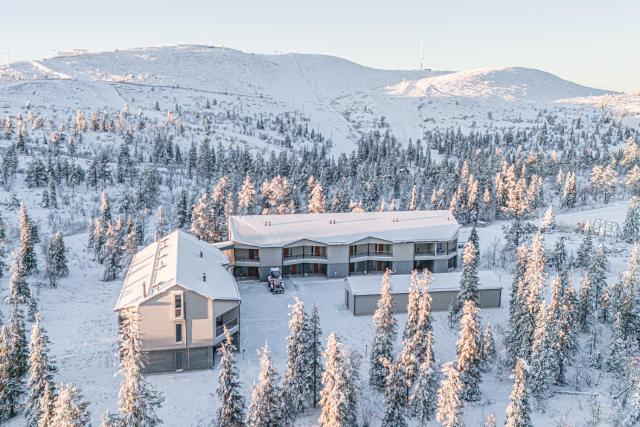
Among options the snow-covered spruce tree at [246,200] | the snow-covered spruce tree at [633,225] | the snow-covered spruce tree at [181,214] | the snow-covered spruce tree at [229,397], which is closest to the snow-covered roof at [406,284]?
the snow-covered spruce tree at [229,397]

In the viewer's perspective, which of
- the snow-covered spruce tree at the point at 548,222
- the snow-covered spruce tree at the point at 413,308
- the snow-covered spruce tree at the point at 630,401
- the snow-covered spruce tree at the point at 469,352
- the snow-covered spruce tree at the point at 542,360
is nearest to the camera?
the snow-covered spruce tree at the point at 630,401

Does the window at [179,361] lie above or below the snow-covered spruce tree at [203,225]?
below

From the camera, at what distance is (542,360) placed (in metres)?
33.2

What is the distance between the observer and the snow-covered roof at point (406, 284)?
152ft

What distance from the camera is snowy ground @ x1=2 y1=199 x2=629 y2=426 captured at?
1246 inches

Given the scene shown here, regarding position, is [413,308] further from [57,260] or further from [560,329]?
[57,260]

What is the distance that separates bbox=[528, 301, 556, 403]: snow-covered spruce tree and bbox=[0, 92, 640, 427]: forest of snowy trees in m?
0.12

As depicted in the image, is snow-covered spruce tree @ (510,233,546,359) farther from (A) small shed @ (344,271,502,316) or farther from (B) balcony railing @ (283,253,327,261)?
(B) balcony railing @ (283,253,327,261)

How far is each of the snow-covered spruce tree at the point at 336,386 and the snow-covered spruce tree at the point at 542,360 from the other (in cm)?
1428

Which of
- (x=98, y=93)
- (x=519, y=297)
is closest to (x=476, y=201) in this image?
(x=519, y=297)

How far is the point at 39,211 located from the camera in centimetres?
7312

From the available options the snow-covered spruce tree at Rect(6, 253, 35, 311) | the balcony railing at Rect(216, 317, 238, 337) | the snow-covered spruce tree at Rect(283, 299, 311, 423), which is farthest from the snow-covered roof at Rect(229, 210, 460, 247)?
the snow-covered spruce tree at Rect(283, 299, 311, 423)

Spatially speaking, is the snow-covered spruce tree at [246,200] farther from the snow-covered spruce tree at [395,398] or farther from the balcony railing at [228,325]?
the snow-covered spruce tree at [395,398]

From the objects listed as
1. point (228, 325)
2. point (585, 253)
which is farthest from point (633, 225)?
point (228, 325)
